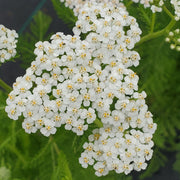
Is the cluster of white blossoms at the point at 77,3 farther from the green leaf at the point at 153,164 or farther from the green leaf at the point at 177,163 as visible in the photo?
the green leaf at the point at 177,163

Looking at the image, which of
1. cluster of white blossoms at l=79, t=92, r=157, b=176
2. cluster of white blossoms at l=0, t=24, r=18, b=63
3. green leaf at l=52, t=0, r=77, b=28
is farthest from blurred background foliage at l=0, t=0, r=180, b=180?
cluster of white blossoms at l=0, t=24, r=18, b=63

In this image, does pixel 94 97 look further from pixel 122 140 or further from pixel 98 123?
pixel 122 140

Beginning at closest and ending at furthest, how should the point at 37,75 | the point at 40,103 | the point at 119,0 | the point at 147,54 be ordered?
the point at 40,103 → the point at 37,75 → the point at 119,0 → the point at 147,54

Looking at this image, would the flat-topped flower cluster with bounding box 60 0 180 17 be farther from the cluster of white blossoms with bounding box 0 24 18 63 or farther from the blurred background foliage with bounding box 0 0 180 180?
the cluster of white blossoms with bounding box 0 24 18 63

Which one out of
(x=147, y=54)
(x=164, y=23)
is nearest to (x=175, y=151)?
(x=147, y=54)

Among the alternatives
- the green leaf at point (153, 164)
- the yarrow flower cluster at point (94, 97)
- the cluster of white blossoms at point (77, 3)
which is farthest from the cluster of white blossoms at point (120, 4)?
the green leaf at point (153, 164)

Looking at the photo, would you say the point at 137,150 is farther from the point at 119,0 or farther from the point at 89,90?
the point at 119,0
